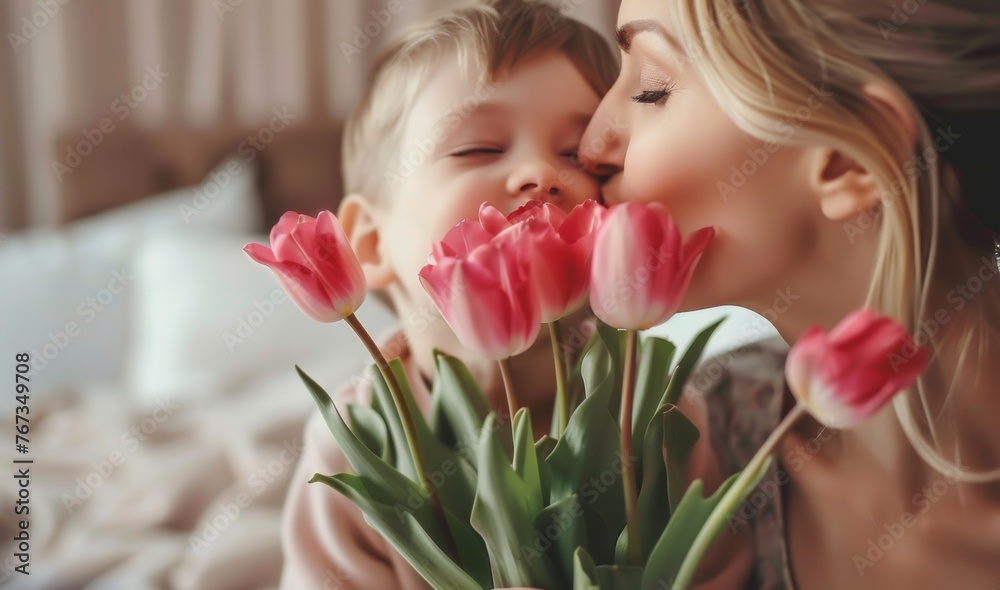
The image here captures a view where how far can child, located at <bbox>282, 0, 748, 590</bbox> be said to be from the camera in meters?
0.52

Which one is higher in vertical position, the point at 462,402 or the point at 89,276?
the point at 89,276

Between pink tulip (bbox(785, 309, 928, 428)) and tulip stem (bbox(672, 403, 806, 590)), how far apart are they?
0.02 m

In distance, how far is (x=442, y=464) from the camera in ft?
1.59

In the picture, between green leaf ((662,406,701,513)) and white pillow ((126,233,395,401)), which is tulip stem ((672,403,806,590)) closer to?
green leaf ((662,406,701,513))

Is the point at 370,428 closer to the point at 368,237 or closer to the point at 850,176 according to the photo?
the point at 368,237

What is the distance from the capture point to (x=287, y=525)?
1.97ft

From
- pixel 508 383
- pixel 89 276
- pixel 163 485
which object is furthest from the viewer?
pixel 89 276

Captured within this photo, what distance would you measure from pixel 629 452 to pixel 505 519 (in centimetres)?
7

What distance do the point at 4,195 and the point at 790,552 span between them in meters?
1.43

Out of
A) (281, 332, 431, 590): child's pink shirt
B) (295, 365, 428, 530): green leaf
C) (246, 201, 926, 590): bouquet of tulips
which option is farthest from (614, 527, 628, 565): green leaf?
(281, 332, 431, 590): child's pink shirt

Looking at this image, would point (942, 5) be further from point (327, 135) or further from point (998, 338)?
point (327, 135)

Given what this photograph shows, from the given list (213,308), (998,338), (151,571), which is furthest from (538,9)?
(213,308)

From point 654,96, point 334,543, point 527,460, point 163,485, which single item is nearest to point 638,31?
point 654,96

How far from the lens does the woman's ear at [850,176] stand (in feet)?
1.27
